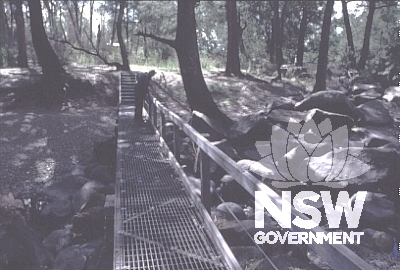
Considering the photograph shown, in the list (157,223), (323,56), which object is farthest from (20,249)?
(323,56)

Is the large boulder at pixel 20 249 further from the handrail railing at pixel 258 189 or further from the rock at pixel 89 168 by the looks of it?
the rock at pixel 89 168

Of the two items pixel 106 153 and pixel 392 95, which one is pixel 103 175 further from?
pixel 392 95

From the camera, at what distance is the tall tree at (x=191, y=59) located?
43.4 feet

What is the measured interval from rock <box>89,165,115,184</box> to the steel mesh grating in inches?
51.4

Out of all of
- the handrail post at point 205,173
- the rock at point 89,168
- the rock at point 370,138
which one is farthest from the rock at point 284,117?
the handrail post at point 205,173

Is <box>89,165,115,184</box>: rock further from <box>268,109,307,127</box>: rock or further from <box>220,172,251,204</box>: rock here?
<box>268,109,307,127</box>: rock

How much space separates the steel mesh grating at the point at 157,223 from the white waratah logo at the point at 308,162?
2545 mm

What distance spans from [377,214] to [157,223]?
166 inches

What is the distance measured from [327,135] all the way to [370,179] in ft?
13.5

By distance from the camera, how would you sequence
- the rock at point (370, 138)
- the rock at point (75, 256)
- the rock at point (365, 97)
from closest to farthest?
the rock at point (75, 256), the rock at point (370, 138), the rock at point (365, 97)

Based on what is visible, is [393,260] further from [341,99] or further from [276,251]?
[341,99]

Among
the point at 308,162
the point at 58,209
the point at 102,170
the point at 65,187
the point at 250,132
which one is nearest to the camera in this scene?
the point at 58,209

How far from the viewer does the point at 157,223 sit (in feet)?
18.1

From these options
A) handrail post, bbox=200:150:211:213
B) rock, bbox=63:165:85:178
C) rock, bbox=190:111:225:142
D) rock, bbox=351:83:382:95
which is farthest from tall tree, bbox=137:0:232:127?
rock, bbox=351:83:382:95
